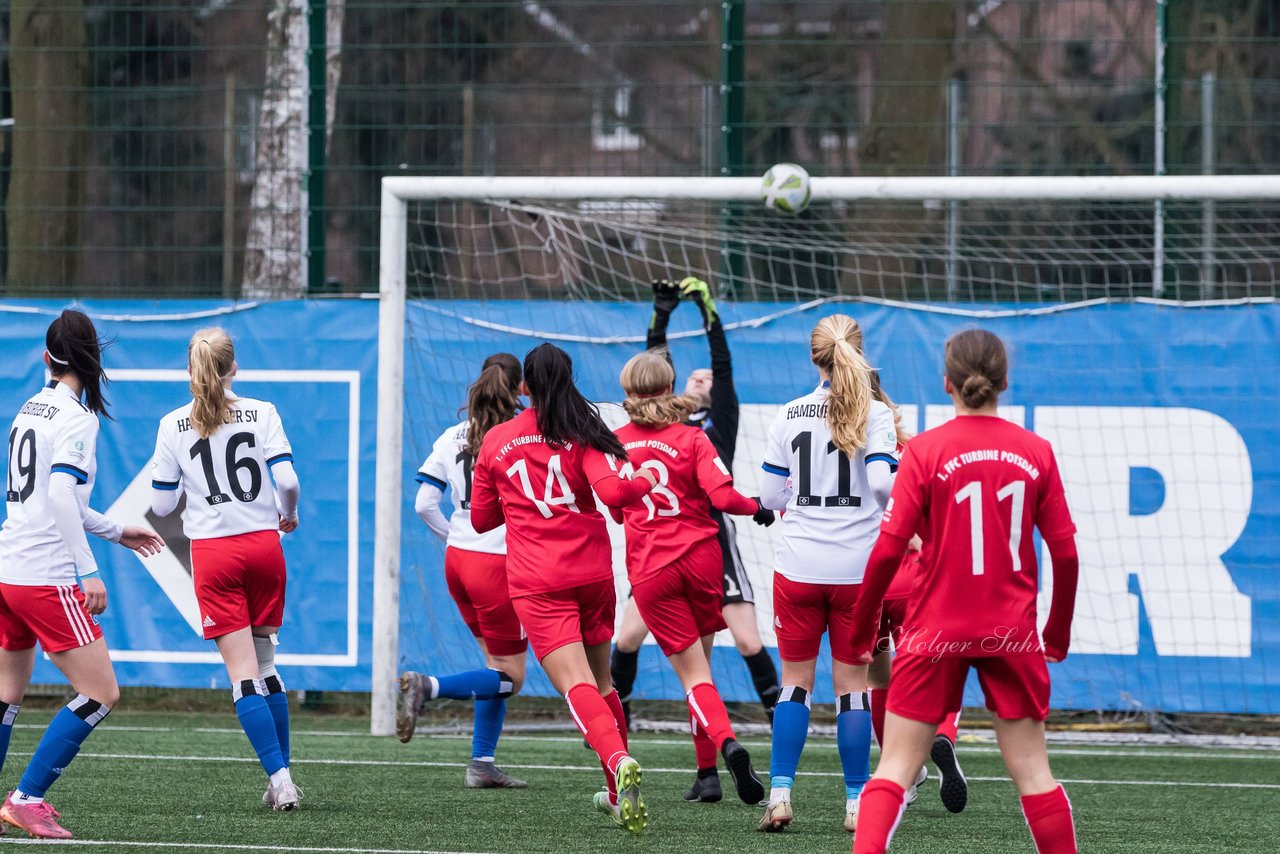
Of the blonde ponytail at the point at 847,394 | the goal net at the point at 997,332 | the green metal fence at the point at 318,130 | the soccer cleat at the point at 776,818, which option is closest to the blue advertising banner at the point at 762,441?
the goal net at the point at 997,332

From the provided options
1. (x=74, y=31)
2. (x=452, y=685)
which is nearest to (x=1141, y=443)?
(x=452, y=685)

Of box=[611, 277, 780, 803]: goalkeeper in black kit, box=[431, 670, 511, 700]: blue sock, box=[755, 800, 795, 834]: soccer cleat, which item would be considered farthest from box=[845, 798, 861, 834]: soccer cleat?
box=[431, 670, 511, 700]: blue sock

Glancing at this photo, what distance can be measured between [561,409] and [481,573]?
1.57 metres

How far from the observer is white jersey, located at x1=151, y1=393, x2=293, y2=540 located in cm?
641

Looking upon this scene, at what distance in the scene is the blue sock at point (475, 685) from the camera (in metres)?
7.09

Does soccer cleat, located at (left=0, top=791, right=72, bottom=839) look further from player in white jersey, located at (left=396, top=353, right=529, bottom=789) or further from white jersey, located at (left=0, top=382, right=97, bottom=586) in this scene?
player in white jersey, located at (left=396, top=353, right=529, bottom=789)

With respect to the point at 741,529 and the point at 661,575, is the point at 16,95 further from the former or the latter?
the point at 661,575

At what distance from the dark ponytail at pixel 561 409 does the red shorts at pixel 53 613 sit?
1848mm

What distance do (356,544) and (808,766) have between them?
3279 mm

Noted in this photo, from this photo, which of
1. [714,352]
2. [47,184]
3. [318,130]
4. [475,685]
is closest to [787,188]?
[714,352]

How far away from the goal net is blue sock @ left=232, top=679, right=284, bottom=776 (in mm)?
2826

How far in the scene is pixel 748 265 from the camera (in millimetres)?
10422

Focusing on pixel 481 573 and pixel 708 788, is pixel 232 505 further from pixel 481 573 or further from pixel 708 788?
pixel 708 788

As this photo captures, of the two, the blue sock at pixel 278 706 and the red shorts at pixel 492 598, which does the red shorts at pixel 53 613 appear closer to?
the blue sock at pixel 278 706
